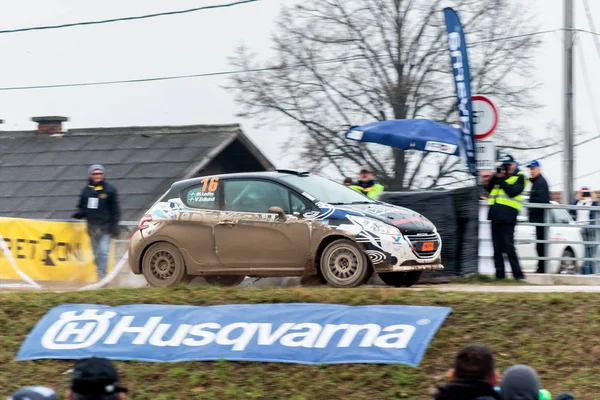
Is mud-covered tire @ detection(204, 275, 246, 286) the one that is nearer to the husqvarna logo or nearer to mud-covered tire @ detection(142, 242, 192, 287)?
mud-covered tire @ detection(142, 242, 192, 287)

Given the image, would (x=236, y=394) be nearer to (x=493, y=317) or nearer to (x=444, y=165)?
(x=493, y=317)

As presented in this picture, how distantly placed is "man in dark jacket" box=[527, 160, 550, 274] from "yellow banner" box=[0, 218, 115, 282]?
22.2ft

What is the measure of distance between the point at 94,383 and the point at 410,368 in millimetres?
3999

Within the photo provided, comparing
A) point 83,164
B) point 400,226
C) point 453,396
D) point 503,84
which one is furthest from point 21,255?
point 503,84

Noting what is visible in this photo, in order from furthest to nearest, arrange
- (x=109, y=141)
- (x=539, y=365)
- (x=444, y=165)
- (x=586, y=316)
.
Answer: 1. (x=109, y=141)
2. (x=444, y=165)
3. (x=586, y=316)
4. (x=539, y=365)

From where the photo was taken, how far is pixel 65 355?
1033cm

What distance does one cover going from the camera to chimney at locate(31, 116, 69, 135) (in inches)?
1351

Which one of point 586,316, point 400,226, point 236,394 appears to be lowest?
point 236,394

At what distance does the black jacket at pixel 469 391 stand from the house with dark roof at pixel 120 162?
2252cm

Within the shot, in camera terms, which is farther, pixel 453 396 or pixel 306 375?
pixel 306 375

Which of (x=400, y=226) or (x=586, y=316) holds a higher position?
(x=400, y=226)

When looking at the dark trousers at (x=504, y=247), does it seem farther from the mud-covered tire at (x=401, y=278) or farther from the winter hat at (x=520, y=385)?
the winter hat at (x=520, y=385)

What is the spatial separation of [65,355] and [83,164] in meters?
21.7

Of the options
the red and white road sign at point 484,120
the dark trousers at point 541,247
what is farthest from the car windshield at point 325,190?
the dark trousers at point 541,247
